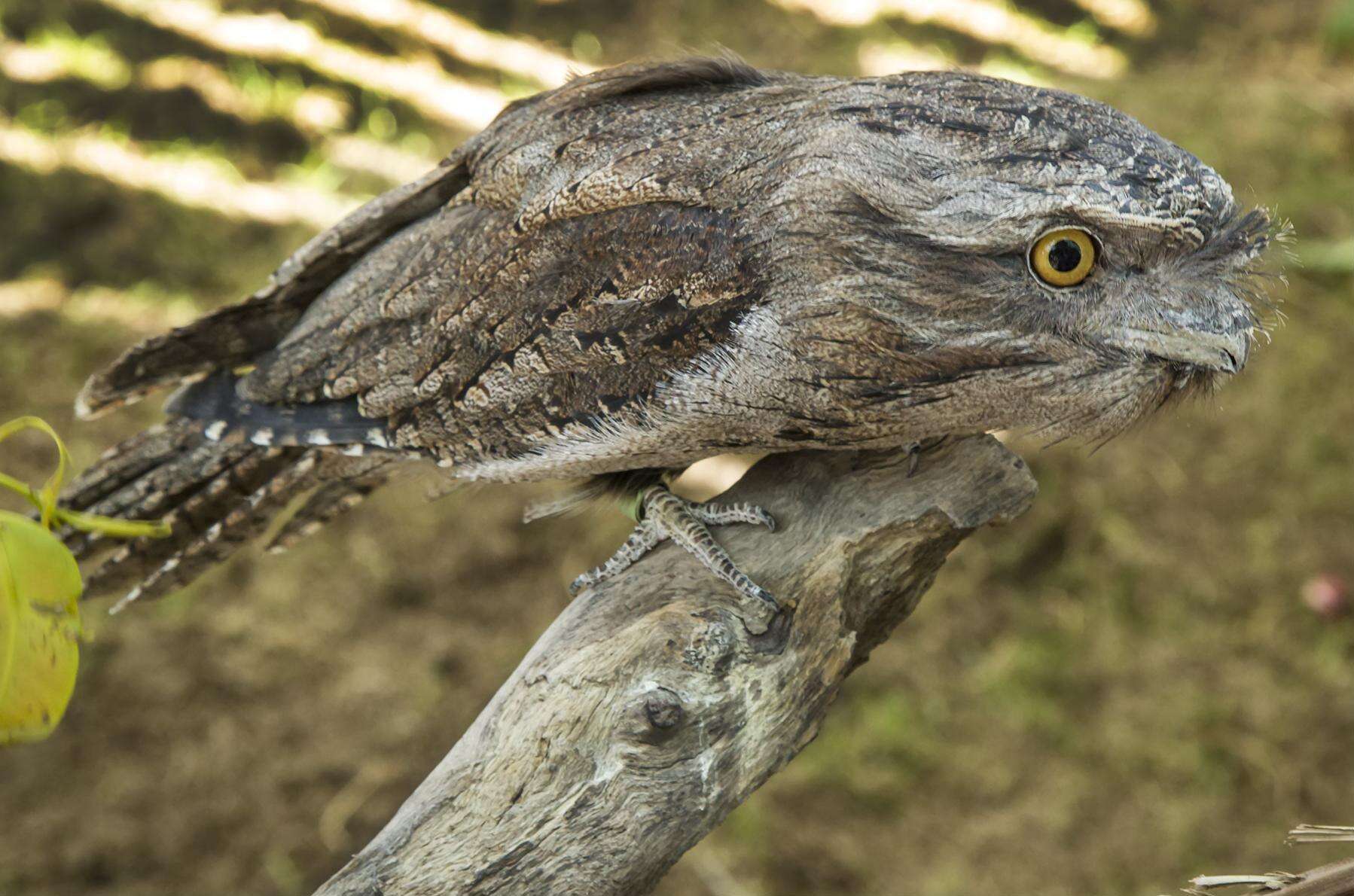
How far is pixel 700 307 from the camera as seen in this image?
6.27 ft

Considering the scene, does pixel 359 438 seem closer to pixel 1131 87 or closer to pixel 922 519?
pixel 922 519

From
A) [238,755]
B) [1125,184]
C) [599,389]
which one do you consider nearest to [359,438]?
[599,389]

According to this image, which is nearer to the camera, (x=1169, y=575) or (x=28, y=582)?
(x=28, y=582)

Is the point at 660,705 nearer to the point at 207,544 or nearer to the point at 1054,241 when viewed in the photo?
the point at 1054,241

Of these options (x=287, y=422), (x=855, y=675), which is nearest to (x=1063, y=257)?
(x=287, y=422)

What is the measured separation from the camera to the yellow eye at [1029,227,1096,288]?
1.68 metres

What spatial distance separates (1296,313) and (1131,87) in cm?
144

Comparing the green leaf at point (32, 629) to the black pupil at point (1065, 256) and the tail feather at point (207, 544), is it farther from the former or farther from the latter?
the black pupil at point (1065, 256)

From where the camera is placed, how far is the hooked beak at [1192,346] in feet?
5.62

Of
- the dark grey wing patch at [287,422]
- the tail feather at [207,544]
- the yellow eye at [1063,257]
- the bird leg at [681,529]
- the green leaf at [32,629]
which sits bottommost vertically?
the green leaf at [32,629]

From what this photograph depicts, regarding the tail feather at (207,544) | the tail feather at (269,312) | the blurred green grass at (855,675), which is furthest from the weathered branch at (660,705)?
the blurred green grass at (855,675)

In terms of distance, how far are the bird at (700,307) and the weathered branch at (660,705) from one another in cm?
9

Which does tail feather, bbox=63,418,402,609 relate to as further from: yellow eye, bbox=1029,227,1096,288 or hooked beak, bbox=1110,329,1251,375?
hooked beak, bbox=1110,329,1251,375

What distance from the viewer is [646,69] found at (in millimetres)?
2154
